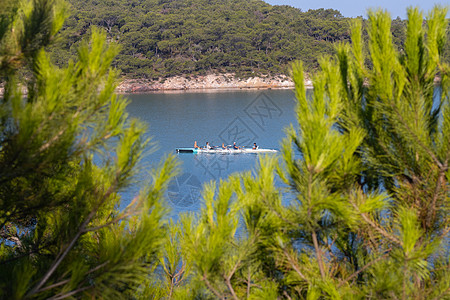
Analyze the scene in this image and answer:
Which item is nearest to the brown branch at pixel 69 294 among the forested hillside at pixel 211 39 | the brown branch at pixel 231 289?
the brown branch at pixel 231 289

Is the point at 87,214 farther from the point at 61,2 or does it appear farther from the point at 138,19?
the point at 138,19

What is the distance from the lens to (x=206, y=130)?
84.4 feet

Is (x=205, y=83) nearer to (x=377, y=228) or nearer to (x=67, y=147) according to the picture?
(x=377, y=228)

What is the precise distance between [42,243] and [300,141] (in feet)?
5.19

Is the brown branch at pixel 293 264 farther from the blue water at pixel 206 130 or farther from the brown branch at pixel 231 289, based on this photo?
the blue water at pixel 206 130

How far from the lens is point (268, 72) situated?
54750 millimetres

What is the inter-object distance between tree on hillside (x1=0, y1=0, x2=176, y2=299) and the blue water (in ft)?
26.0

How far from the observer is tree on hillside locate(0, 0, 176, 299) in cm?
194

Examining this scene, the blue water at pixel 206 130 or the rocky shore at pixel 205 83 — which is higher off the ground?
the rocky shore at pixel 205 83

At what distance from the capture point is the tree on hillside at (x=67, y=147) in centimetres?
194

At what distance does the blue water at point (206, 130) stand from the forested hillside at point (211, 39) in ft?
47.1

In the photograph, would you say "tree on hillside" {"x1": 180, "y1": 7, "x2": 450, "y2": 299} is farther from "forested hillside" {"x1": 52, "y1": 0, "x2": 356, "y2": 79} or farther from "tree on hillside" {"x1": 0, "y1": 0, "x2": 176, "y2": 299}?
"forested hillside" {"x1": 52, "y1": 0, "x2": 356, "y2": 79}

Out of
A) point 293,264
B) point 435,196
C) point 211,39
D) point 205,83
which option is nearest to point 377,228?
point 435,196

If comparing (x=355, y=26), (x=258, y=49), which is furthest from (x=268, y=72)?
(x=355, y=26)
